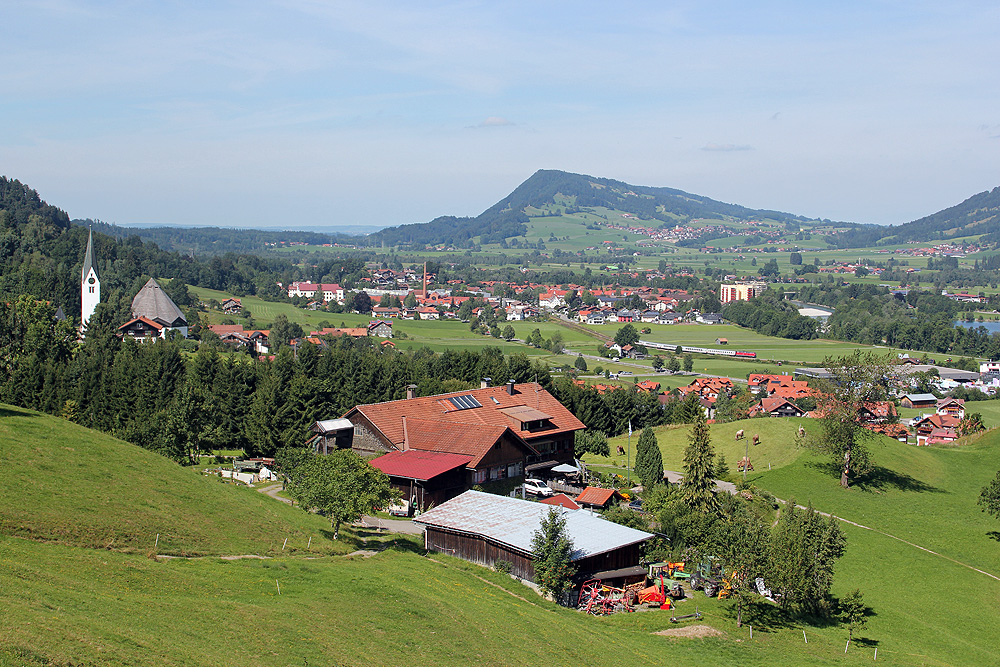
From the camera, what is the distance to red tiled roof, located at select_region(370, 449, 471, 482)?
35.0 m

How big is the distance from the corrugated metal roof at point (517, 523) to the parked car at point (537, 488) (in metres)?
5.92

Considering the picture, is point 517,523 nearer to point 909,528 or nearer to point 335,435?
point 335,435

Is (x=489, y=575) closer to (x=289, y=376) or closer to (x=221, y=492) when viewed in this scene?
(x=221, y=492)

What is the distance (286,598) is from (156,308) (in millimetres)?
82736

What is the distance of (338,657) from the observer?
620 inches

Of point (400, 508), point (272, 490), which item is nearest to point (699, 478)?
point (400, 508)

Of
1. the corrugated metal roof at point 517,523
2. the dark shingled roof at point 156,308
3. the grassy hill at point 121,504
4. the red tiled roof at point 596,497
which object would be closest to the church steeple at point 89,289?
the dark shingled roof at point 156,308

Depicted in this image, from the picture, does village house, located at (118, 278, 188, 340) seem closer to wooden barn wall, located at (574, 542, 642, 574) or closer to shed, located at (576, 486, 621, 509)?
shed, located at (576, 486, 621, 509)

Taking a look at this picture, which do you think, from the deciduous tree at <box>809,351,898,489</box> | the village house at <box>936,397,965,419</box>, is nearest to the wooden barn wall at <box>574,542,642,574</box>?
the deciduous tree at <box>809,351,898,489</box>

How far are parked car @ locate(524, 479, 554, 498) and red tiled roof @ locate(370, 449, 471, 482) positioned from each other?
3.06 metres

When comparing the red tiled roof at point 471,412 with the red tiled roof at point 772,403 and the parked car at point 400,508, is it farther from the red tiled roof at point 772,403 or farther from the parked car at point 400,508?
the red tiled roof at point 772,403

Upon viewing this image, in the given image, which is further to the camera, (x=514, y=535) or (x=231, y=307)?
(x=231, y=307)

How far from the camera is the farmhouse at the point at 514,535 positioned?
25.8 metres

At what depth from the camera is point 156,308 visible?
9388cm
